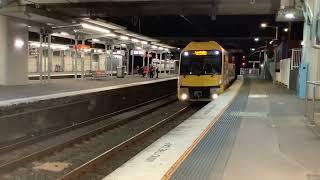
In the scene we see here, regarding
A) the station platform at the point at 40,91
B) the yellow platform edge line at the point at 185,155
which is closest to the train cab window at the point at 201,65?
the station platform at the point at 40,91

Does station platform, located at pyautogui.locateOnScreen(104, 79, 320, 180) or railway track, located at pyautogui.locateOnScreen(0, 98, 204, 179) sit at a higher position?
station platform, located at pyautogui.locateOnScreen(104, 79, 320, 180)

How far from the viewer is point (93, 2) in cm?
2216

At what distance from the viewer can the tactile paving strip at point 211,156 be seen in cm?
668

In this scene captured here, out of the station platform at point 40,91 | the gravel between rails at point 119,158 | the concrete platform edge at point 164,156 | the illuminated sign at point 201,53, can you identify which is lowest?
the gravel between rails at point 119,158

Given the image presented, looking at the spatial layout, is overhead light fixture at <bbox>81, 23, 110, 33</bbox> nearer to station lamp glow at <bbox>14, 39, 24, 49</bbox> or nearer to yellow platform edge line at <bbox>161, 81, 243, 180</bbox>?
station lamp glow at <bbox>14, 39, 24, 49</bbox>

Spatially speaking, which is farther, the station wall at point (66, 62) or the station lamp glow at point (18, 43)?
the station wall at point (66, 62)

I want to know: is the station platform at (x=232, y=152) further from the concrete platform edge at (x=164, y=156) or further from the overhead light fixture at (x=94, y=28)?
the overhead light fixture at (x=94, y=28)

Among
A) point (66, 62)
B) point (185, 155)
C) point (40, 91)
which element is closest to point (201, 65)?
point (40, 91)

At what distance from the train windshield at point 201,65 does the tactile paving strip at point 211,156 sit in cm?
1251

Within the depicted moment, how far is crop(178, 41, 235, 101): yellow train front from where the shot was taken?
24.4 meters

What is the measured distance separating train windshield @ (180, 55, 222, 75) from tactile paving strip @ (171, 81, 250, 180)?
12512 mm

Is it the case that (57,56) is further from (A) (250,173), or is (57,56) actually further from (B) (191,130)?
(A) (250,173)

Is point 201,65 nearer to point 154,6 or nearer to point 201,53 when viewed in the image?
point 201,53

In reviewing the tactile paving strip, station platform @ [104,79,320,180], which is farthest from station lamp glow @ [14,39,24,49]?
the tactile paving strip
